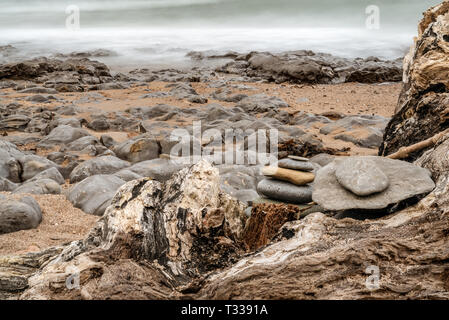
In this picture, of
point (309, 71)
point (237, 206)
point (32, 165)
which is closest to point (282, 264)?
point (237, 206)

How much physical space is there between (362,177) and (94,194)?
3055 mm

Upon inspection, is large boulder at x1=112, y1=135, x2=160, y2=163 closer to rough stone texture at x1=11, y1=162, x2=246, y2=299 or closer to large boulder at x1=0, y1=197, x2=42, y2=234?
large boulder at x1=0, y1=197, x2=42, y2=234

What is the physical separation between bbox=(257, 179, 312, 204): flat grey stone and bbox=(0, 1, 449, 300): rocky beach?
14mm

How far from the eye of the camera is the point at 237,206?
3062mm

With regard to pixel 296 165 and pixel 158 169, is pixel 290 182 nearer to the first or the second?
pixel 296 165

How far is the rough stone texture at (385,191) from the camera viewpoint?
8.89 ft

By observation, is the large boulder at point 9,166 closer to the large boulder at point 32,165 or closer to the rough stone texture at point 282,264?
the large boulder at point 32,165

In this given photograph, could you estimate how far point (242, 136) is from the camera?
7.92 m

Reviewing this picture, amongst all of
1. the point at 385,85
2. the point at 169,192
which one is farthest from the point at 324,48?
the point at 169,192

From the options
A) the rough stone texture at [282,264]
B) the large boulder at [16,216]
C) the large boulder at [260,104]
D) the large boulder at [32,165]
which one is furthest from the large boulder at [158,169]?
the large boulder at [260,104]

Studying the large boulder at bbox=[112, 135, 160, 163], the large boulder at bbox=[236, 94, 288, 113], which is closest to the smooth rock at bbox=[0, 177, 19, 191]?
the large boulder at bbox=[112, 135, 160, 163]

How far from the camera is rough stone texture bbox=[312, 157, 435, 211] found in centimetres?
271
